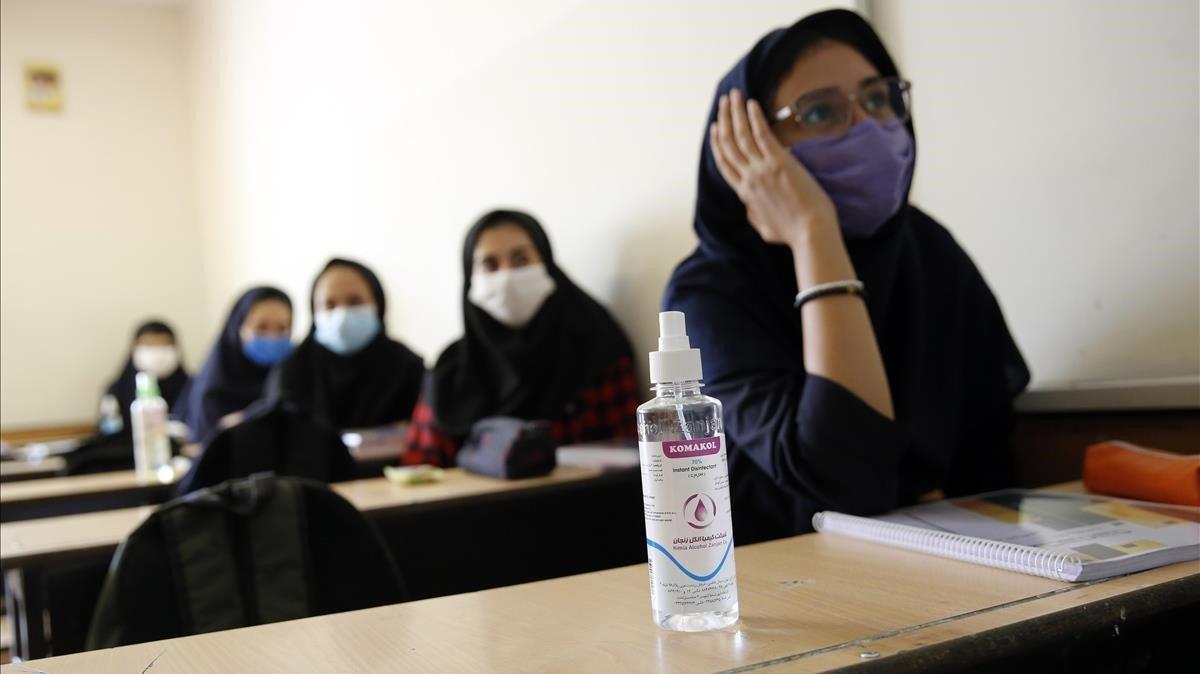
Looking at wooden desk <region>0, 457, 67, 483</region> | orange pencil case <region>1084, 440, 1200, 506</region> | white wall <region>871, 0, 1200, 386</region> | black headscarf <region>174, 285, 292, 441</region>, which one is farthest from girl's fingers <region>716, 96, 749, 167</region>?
black headscarf <region>174, 285, 292, 441</region>

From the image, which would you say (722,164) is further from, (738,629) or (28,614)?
(28,614)

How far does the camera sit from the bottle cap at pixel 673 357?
26.2 inches

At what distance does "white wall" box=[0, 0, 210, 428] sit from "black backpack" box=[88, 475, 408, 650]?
0.84m

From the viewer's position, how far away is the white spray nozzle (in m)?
→ 0.68

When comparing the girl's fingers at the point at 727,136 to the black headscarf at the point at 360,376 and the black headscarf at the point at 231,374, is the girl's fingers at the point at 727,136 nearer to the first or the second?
the black headscarf at the point at 360,376

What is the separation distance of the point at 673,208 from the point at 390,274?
1738 millimetres

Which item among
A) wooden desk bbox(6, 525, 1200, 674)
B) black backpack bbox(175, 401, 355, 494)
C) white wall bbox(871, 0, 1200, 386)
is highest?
white wall bbox(871, 0, 1200, 386)

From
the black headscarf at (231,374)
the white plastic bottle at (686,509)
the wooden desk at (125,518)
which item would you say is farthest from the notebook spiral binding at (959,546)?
the black headscarf at (231,374)

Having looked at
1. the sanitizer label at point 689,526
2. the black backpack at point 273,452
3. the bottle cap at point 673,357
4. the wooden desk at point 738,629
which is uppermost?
the bottle cap at point 673,357

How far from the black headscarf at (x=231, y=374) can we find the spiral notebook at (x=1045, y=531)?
3296 millimetres

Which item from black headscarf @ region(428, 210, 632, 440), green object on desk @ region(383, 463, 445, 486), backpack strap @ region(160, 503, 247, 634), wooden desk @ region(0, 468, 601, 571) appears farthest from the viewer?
black headscarf @ region(428, 210, 632, 440)

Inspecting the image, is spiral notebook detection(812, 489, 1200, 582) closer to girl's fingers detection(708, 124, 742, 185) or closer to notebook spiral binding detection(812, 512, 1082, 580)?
notebook spiral binding detection(812, 512, 1082, 580)

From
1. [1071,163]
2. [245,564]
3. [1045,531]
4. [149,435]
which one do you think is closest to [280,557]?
[245,564]

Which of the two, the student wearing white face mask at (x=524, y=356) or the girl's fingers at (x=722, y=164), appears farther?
the student wearing white face mask at (x=524, y=356)
